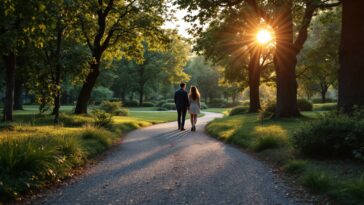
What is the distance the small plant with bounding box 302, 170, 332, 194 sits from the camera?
5543 millimetres

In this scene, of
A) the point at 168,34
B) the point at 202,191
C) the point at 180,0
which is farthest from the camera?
the point at 168,34

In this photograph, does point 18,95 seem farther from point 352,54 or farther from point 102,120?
point 352,54

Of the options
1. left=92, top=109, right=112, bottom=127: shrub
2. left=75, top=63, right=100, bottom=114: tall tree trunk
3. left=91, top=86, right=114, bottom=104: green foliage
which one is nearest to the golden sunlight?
left=75, top=63, right=100, bottom=114: tall tree trunk

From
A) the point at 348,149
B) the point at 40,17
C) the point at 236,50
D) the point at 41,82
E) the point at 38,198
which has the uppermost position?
the point at 236,50

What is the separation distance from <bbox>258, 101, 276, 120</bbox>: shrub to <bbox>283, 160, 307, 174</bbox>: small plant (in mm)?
12781

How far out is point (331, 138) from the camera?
7461 millimetres

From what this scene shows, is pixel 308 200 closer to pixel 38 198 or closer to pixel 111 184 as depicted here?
pixel 111 184

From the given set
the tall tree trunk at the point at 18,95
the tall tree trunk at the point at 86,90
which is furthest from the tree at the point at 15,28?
the tall tree trunk at the point at 18,95

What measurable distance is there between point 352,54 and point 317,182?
8180mm

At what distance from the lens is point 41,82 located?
50.0 ft

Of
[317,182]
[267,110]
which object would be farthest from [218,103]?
[317,182]

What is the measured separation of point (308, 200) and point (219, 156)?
409 centimetres

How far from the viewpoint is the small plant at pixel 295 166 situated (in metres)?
6.91

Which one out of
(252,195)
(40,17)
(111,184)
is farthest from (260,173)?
(40,17)
